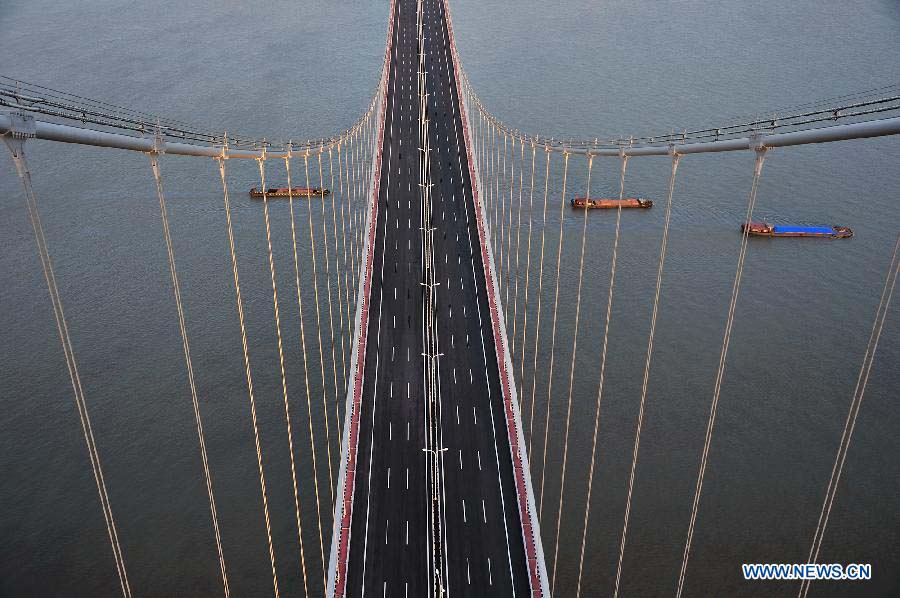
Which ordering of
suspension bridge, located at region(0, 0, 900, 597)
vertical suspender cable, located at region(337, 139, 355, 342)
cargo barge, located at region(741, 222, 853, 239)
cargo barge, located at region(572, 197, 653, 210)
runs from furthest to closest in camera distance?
1. cargo barge, located at region(572, 197, 653, 210)
2. cargo barge, located at region(741, 222, 853, 239)
3. vertical suspender cable, located at region(337, 139, 355, 342)
4. suspension bridge, located at region(0, 0, 900, 597)

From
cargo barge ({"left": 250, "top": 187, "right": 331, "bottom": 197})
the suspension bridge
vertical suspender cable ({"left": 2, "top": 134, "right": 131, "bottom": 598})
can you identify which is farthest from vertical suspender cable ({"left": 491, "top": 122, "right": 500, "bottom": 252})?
vertical suspender cable ({"left": 2, "top": 134, "right": 131, "bottom": 598})

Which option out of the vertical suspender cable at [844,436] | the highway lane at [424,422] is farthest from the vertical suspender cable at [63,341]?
the vertical suspender cable at [844,436]

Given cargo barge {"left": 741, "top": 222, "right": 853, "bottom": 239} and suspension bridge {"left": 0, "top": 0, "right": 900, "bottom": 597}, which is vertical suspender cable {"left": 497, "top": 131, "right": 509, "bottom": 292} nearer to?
suspension bridge {"left": 0, "top": 0, "right": 900, "bottom": 597}

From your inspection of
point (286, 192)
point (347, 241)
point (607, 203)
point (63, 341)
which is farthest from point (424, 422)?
point (286, 192)

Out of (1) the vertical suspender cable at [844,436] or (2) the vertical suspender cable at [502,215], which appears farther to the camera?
(2) the vertical suspender cable at [502,215]

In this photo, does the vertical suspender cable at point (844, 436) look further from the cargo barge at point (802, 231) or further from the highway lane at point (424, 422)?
the cargo barge at point (802, 231)

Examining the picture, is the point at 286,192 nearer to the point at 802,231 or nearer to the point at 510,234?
the point at 510,234
